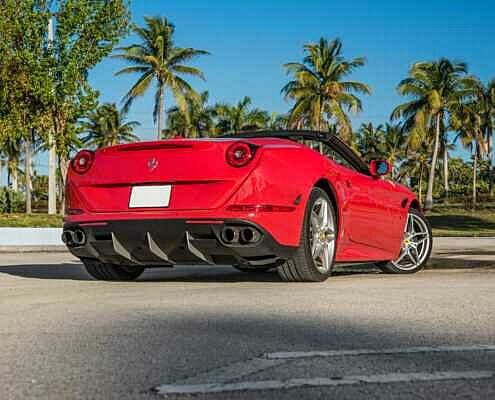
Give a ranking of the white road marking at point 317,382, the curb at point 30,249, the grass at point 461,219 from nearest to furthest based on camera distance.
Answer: the white road marking at point 317,382 → the curb at point 30,249 → the grass at point 461,219

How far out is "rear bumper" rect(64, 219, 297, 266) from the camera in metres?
6.14

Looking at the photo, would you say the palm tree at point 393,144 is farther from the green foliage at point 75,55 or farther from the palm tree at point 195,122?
the green foliage at point 75,55

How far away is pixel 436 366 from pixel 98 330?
70.5 inches

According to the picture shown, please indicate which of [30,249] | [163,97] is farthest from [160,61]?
[30,249]

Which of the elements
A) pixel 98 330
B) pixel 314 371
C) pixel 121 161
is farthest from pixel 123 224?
pixel 314 371

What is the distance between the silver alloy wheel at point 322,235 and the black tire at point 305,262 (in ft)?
0.16

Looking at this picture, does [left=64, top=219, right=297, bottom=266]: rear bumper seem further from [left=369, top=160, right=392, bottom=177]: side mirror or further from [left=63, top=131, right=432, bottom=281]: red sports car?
[left=369, top=160, right=392, bottom=177]: side mirror

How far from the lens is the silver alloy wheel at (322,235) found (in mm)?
6762

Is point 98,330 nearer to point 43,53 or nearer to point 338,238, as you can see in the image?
point 338,238

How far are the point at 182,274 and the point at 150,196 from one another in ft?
7.98

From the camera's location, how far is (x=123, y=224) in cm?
638

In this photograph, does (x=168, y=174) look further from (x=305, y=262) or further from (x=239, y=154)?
(x=305, y=262)

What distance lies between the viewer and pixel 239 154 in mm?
6258

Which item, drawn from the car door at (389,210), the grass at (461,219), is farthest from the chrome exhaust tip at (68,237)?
the grass at (461,219)
